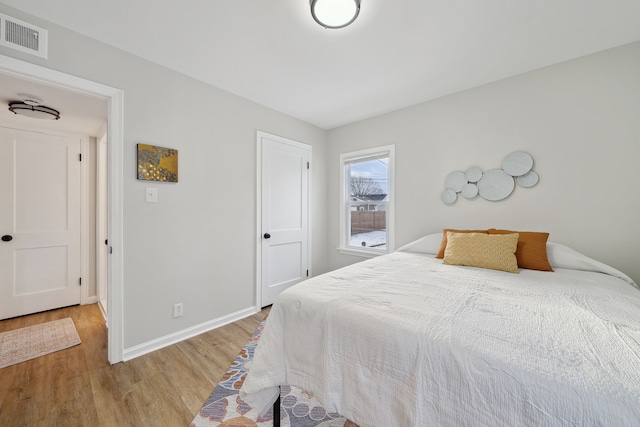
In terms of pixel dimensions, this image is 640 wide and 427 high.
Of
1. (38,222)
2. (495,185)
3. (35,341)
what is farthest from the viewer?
(38,222)

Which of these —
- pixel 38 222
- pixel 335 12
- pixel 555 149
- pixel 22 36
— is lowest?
pixel 38 222

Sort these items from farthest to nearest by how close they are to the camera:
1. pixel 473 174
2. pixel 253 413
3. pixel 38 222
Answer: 1. pixel 38 222
2. pixel 473 174
3. pixel 253 413

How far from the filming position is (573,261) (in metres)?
Result: 1.88

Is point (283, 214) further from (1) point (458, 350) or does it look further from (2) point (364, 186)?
(1) point (458, 350)

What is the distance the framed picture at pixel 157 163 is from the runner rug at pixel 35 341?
5.59ft

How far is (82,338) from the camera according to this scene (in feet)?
7.72

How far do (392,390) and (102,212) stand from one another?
3.97 metres

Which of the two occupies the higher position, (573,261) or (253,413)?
(573,261)

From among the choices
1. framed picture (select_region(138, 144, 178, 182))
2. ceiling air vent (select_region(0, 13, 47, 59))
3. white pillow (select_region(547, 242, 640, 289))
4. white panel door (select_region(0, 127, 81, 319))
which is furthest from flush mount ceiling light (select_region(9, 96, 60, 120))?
white pillow (select_region(547, 242, 640, 289))

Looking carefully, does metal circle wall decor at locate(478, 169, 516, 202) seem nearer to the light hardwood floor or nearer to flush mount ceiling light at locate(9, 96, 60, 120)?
the light hardwood floor

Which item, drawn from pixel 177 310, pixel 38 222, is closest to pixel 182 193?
pixel 177 310

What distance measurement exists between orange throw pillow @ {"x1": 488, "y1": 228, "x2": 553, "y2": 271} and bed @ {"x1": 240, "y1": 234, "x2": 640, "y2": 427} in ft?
0.81

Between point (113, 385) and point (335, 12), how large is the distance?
2876mm

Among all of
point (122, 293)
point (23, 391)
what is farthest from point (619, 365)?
point (23, 391)
